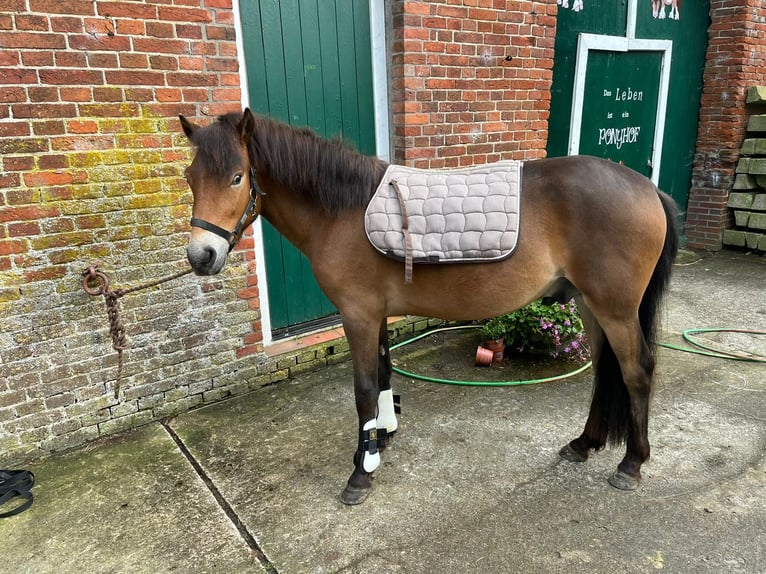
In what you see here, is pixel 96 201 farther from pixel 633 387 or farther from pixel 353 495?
pixel 633 387

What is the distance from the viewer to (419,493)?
2.55 m

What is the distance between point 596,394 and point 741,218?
17.7ft

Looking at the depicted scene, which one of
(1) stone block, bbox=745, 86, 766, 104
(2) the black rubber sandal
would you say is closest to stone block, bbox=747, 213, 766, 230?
(1) stone block, bbox=745, 86, 766, 104

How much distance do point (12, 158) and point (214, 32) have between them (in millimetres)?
1272

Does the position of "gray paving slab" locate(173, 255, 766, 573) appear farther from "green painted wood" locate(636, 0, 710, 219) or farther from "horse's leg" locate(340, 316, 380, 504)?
Result: "green painted wood" locate(636, 0, 710, 219)

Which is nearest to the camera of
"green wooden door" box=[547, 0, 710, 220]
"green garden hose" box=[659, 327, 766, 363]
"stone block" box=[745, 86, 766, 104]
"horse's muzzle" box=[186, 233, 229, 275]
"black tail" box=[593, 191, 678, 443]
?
"horse's muzzle" box=[186, 233, 229, 275]

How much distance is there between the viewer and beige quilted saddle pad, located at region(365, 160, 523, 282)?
7.51ft

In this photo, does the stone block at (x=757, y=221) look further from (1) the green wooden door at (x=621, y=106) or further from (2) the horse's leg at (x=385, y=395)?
(2) the horse's leg at (x=385, y=395)

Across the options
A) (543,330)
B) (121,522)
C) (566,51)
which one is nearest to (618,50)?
(566,51)

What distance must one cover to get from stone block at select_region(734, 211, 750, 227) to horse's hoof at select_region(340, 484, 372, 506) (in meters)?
6.39

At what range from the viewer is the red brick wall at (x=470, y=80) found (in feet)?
12.7

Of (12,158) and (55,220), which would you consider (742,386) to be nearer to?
(55,220)

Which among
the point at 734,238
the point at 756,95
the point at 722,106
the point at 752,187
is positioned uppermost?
the point at 756,95

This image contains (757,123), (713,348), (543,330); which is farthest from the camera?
(757,123)
